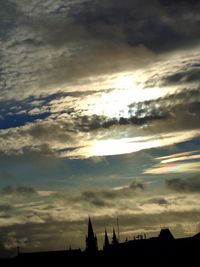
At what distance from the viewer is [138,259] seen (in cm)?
12506

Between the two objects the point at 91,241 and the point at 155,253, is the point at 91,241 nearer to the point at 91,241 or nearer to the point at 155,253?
the point at 91,241

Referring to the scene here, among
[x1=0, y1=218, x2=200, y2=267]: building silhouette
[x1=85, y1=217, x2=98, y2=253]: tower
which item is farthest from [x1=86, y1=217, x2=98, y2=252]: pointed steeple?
[x1=0, y1=218, x2=200, y2=267]: building silhouette

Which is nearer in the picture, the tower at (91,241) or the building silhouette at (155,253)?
the building silhouette at (155,253)

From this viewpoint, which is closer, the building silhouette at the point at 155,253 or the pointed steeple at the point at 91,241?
the building silhouette at the point at 155,253

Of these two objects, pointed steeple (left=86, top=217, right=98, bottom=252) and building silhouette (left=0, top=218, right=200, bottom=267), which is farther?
pointed steeple (left=86, top=217, right=98, bottom=252)

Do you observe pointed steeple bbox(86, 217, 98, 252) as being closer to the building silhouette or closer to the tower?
the tower

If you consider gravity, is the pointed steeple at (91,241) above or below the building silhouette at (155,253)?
above

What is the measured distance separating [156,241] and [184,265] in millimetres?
15879

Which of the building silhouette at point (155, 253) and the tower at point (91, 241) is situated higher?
the tower at point (91, 241)

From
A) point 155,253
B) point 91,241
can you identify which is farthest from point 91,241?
point 155,253

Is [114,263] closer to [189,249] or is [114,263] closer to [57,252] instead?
[189,249]

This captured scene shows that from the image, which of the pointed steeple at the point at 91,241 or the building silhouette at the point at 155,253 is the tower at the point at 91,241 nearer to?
the pointed steeple at the point at 91,241

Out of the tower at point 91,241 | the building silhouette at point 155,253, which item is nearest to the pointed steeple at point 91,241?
the tower at point 91,241

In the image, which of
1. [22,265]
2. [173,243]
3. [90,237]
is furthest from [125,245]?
[90,237]
